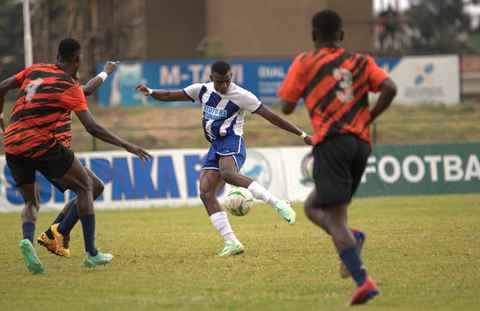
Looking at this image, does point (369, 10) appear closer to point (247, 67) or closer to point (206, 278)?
point (247, 67)

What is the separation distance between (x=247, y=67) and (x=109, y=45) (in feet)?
39.7

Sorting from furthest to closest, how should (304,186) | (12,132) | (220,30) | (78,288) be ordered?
(220,30) < (304,186) < (12,132) < (78,288)

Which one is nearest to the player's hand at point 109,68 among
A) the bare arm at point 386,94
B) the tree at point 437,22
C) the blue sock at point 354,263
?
the bare arm at point 386,94

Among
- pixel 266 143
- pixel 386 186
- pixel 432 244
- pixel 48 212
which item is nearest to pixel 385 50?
pixel 266 143

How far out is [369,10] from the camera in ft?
105

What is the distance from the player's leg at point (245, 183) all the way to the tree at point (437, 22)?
5047 cm

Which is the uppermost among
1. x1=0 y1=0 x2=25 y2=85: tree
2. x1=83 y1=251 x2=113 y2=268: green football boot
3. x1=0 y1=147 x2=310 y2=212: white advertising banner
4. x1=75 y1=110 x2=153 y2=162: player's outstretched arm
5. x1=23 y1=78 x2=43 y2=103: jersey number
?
x1=0 y1=0 x2=25 y2=85: tree

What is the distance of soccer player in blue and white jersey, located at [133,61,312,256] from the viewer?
22.0ft

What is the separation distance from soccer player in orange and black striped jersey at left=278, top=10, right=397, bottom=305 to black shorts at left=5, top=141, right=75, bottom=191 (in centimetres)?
254

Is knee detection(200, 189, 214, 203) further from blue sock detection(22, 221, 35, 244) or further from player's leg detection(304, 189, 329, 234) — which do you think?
player's leg detection(304, 189, 329, 234)

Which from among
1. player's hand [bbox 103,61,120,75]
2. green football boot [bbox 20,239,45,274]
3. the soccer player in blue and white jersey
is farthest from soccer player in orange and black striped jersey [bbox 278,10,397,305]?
green football boot [bbox 20,239,45,274]

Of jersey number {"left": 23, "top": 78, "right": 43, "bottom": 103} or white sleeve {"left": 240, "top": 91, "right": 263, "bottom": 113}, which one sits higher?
jersey number {"left": 23, "top": 78, "right": 43, "bottom": 103}

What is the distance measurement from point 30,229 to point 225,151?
8.21 feet

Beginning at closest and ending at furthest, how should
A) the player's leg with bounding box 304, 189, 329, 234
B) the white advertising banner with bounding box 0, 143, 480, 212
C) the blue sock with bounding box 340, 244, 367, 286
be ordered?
the blue sock with bounding box 340, 244, 367, 286
the player's leg with bounding box 304, 189, 329, 234
the white advertising banner with bounding box 0, 143, 480, 212
